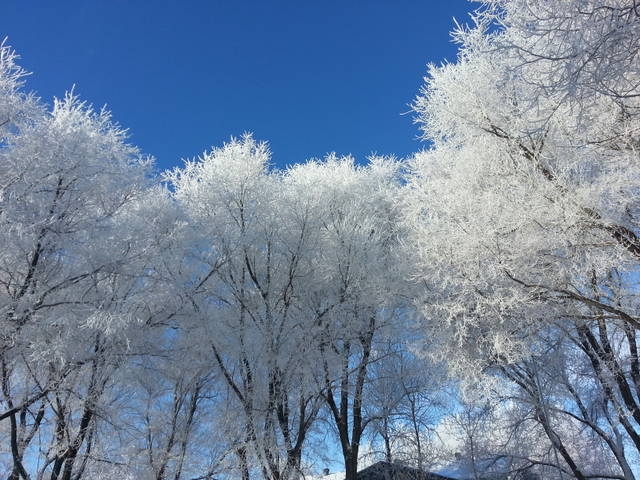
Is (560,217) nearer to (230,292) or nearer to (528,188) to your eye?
(528,188)

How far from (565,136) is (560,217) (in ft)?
5.75

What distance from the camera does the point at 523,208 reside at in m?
6.44

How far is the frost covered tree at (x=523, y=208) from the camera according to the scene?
6.09 metres

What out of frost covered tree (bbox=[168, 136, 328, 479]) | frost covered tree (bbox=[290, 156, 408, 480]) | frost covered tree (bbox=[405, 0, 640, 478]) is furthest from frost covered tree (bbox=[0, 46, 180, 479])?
frost covered tree (bbox=[405, 0, 640, 478])

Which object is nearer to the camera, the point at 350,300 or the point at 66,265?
the point at 66,265

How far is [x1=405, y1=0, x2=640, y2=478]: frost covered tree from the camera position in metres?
6.09

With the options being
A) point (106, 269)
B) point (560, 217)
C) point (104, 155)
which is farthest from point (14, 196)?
point (560, 217)

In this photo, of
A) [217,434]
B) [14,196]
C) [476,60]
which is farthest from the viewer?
[217,434]

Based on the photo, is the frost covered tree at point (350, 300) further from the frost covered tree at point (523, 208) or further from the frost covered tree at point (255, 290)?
the frost covered tree at point (523, 208)

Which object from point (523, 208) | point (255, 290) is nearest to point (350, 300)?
point (255, 290)

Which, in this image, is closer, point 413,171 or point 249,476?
point 249,476

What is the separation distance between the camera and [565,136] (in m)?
7.25

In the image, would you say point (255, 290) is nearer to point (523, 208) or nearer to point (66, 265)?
point (66, 265)

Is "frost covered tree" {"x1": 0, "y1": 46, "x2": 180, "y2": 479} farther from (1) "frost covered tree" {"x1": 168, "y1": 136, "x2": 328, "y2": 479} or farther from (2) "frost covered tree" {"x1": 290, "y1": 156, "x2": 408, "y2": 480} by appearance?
(2) "frost covered tree" {"x1": 290, "y1": 156, "x2": 408, "y2": 480}
